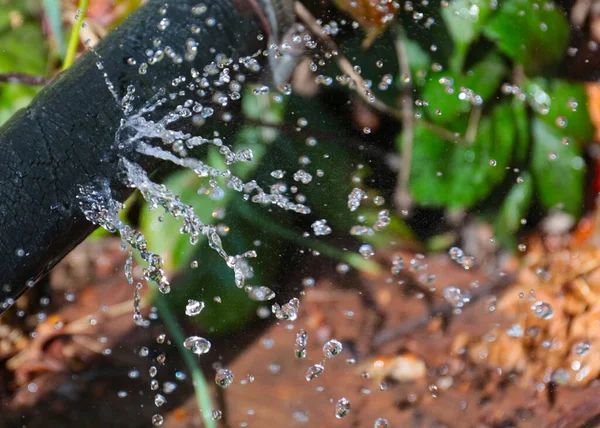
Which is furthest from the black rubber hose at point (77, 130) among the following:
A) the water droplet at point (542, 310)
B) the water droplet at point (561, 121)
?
the water droplet at point (542, 310)

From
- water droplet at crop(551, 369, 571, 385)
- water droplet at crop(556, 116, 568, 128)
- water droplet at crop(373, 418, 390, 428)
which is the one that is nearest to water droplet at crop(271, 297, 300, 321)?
water droplet at crop(373, 418, 390, 428)

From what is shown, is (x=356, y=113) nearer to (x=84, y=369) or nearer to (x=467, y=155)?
(x=467, y=155)

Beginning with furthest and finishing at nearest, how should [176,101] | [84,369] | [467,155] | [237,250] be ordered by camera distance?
1. [84,369]
2. [467,155]
3. [237,250]
4. [176,101]

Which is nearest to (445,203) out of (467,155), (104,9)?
(467,155)

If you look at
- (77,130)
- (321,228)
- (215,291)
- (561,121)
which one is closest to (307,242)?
(321,228)

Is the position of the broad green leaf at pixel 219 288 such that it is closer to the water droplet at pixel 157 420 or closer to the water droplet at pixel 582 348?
the water droplet at pixel 157 420

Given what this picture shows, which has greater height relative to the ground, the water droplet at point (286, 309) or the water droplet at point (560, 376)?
the water droplet at point (286, 309)
